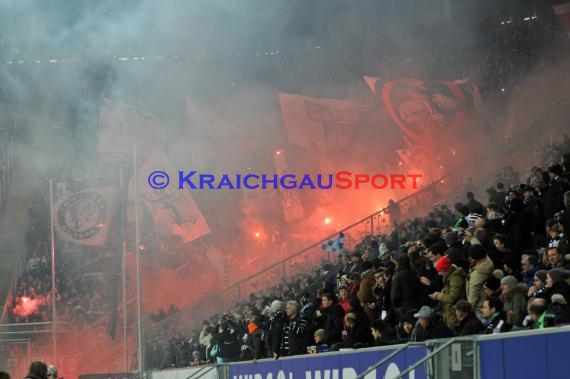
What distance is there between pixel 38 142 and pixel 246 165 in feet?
21.9

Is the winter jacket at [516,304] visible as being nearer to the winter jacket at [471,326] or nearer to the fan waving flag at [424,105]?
the winter jacket at [471,326]

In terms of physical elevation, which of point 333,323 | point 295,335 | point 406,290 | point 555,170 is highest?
point 555,170

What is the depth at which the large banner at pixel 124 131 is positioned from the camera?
27.9 m

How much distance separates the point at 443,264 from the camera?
1023 cm

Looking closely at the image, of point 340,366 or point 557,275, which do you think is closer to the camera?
point 557,275

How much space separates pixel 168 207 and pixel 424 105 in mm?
6425

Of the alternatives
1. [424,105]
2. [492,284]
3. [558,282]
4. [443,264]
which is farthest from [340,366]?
[424,105]

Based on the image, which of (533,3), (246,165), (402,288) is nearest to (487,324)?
(402,288)

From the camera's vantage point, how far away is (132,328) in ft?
84.5

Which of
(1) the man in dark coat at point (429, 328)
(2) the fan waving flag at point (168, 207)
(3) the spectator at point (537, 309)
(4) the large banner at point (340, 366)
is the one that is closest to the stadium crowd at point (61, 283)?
(2) the fan waving flag at point (168, 207)

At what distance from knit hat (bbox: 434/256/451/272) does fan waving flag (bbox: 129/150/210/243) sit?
1780cm

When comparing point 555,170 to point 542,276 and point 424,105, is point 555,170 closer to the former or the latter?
point 542,276

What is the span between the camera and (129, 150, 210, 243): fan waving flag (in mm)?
27875

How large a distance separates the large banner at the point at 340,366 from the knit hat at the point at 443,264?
1.49m
